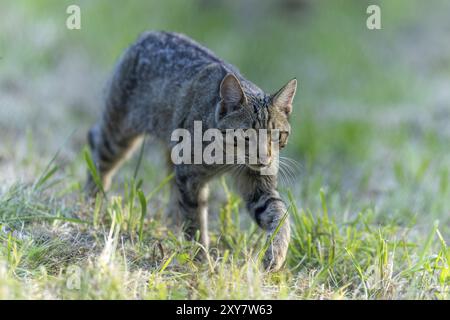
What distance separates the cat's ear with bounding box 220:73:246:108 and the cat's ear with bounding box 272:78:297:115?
207 mm

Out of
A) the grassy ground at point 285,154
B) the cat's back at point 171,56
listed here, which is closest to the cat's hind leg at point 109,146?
the grassy ground at point 285,154

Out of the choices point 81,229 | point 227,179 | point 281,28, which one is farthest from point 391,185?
point 281,28

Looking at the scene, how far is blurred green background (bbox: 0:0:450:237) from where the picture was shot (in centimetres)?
582

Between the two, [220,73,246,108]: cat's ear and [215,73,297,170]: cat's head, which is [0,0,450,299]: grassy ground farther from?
[220,73,246,108]: cat's ear

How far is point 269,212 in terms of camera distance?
4.08 m

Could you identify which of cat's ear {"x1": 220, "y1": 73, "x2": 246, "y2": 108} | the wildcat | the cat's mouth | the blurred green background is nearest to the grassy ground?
the blurred green background

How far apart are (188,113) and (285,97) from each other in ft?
2.57

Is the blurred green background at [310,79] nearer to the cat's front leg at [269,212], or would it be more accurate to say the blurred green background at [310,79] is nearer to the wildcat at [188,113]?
the wildcat at [188,113]

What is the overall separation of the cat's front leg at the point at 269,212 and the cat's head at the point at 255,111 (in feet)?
1.11

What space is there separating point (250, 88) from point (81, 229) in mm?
1327

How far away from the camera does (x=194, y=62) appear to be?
4.77 meters

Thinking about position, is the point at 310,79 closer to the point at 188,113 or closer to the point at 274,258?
the point at 188,113

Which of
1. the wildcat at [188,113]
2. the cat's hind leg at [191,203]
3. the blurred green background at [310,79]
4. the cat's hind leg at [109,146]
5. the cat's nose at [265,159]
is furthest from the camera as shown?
the blurred green background at [310,79]

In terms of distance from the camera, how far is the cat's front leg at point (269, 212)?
3835 millimetres
